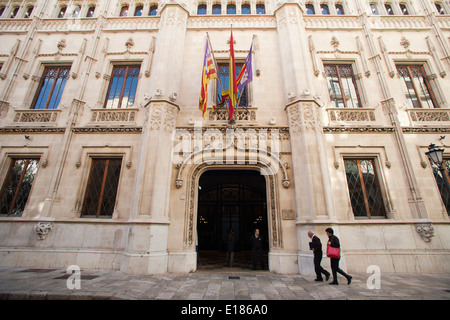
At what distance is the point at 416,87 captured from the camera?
1055 centimetres

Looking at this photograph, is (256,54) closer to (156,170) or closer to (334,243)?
(156,170)

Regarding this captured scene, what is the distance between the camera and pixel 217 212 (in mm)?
15430

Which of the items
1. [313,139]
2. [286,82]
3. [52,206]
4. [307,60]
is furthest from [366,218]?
[52,206]

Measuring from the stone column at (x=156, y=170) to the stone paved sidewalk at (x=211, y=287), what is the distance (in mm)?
668

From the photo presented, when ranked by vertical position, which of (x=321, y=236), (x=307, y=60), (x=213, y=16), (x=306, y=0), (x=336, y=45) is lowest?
(x=321, y=236)

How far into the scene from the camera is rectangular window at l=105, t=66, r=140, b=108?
10625 millimetres

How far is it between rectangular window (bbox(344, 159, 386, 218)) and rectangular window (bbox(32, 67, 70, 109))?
15.1 metres

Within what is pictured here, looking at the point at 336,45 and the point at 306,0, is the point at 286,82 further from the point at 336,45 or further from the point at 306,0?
the point at 306,0

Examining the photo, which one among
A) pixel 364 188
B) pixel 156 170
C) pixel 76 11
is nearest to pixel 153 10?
pixel 76 11

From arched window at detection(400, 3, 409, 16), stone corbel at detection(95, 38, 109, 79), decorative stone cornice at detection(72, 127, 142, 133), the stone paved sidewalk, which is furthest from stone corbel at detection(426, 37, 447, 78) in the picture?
stone corbel at detection(95, 38, 109, 79)

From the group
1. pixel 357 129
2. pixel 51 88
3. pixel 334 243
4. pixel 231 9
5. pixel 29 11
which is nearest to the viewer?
pixel 334 243

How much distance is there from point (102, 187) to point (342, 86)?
1301 centimetres

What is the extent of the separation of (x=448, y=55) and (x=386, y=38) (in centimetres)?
315

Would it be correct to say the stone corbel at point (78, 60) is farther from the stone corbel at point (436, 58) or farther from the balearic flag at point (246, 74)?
the stone corbel at point (436, 58)
